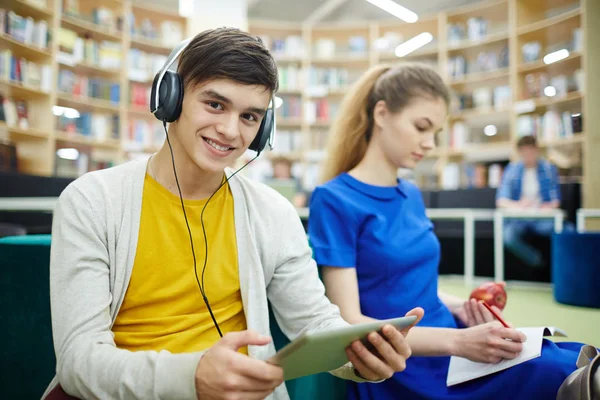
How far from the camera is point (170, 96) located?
0.80 meters

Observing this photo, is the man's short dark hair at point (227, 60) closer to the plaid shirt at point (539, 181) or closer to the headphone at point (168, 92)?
the headphone at point (168, 92)

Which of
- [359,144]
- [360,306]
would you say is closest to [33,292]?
[360,306]

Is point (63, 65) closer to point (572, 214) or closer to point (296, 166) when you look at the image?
point (296, 166)

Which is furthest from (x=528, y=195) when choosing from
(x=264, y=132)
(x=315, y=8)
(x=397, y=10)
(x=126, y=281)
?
(x=315, y=8)

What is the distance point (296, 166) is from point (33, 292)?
5017 millimetres

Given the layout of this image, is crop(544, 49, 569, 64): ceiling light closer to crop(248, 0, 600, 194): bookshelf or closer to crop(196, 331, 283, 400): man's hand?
crop(248, 0, 600, 194): bookshelf

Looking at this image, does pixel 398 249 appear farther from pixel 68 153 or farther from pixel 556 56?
pixel 556 56

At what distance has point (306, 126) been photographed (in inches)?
224

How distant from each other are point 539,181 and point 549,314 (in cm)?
172

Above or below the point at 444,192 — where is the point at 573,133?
above

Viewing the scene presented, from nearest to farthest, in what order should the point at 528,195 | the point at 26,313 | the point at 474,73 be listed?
1. the point at 26,313
2. the point at 528,195
3. the point at 474,73

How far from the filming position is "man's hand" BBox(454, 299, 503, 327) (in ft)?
3.25

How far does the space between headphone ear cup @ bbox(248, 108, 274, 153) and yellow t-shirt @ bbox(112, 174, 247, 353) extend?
17 cm

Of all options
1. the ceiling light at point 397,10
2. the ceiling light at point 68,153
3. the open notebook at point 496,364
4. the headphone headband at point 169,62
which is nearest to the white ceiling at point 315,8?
the ceiling light at point 397,10
